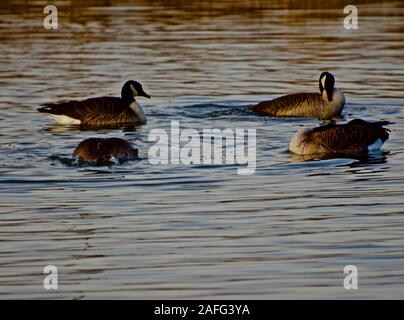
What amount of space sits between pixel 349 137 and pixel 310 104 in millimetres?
4334

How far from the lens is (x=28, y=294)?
1010cm

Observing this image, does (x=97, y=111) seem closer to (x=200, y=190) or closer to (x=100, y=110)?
(x=100, y=110)

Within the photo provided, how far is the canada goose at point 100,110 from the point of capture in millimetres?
21297

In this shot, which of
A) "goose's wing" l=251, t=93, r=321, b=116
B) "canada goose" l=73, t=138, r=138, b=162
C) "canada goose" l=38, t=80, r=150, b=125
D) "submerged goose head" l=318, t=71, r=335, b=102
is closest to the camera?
"canada goose" l=73, t=138, r=138, b=162

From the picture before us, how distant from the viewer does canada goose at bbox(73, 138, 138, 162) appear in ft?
53.6

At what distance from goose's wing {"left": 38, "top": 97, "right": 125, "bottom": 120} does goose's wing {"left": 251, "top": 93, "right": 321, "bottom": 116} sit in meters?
2.72

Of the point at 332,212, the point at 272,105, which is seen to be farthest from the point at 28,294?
the point at 272,105

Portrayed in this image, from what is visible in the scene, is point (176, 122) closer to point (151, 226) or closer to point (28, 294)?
point (151, 226)

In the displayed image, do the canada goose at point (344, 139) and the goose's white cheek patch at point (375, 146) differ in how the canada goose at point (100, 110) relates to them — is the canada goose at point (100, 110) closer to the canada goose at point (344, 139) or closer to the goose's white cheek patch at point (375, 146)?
the canada goose at point (344, 139)

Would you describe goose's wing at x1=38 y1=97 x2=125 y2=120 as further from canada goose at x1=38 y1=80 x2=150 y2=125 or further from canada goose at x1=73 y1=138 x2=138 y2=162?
canada goose at x1=73 y1=138 x2=138 y2=162

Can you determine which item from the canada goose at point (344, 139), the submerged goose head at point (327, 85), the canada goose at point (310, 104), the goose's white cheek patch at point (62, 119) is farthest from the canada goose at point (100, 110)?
the canada goose at point (344, 139)

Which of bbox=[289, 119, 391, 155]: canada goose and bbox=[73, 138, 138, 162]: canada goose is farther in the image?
bbox=[289, 119, 391, 155]: canada goose

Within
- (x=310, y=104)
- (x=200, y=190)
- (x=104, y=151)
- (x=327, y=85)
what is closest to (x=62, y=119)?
(x=310, y=104)

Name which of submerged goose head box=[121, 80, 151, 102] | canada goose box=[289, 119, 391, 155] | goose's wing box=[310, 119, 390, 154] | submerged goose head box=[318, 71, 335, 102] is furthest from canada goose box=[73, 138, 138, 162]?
submerged goose head box=[318, 71, 335, 102]
